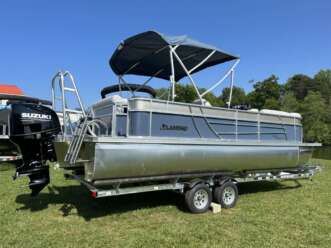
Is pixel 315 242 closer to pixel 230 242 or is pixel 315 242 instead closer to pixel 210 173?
pixel 230 242

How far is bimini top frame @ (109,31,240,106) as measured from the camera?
5691 millimetres

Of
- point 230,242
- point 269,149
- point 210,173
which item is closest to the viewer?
point 230,242

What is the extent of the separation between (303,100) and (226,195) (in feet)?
160

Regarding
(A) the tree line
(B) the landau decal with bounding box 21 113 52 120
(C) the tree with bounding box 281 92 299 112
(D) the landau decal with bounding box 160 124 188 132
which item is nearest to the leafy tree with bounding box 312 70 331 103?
(A) the tree line

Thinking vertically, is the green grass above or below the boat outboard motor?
below

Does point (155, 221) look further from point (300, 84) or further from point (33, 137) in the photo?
point (300, 84)

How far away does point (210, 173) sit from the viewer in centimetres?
557

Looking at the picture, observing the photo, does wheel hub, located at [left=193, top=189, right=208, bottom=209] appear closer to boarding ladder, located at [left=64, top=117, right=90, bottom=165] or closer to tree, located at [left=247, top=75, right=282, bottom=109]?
boarding ladder, located at [left=64, top=117, right=90, bottom=165]

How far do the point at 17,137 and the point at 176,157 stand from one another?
2614 mm

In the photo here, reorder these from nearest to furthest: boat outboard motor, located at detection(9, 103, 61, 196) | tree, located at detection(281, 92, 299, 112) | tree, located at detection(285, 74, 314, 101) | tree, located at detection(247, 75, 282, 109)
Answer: boat outboard motor, located at detection(9, 103, 61, 196)
tree, located at detection(281, 92, 299, 112)
tree, located at detection(247, 75, 282, 109)
tree, located at detection(285, 74, 314, 101)

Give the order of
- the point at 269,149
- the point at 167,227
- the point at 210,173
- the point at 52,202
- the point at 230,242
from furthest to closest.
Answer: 1. the point at 269,149
2. the point at 52,202
3. the point at 210,173
4. the point at 167,227
5. the point at 230,242

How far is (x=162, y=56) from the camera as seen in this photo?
700 centimetres

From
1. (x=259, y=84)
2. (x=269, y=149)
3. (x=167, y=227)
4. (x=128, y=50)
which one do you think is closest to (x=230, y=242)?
(x=167, y=227)

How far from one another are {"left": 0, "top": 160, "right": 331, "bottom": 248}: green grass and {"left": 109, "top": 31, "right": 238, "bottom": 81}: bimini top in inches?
115
